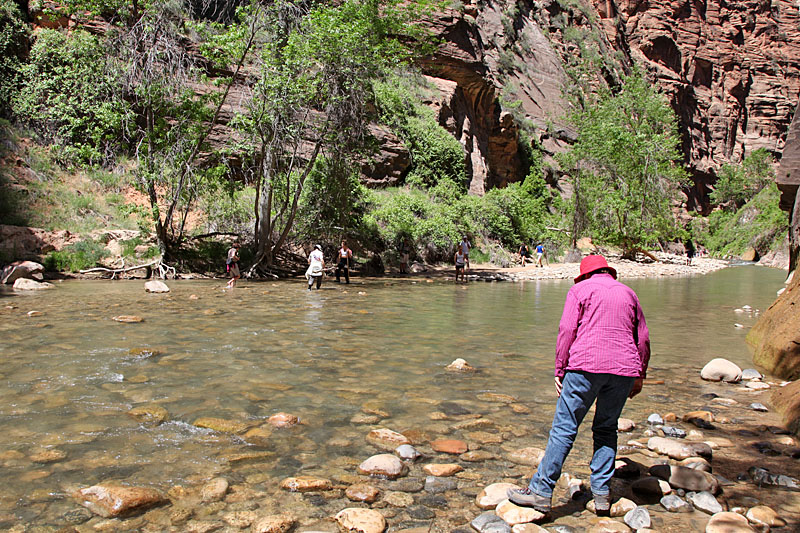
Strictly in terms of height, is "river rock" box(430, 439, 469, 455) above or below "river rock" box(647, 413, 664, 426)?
below

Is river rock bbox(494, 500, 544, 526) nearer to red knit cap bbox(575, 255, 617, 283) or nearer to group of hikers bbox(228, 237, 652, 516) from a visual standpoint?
group of hikers bbox(228, 237, 652, 516)

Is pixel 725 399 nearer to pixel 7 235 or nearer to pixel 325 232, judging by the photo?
pixel 325 232

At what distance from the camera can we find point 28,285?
1491cm

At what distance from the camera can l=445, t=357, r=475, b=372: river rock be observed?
7.25 meters

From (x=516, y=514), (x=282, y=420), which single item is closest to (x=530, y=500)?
(x=516, y=514)

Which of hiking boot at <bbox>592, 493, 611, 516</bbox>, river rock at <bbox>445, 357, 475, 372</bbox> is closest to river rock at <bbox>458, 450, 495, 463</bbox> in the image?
hiking boot at <bbox>592, 493, 611, 516</bbox>

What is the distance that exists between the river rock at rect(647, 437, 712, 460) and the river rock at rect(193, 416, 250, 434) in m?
3.47

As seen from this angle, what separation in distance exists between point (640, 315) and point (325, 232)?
19.8 meters

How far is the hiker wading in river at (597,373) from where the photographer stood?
3629 millimetres

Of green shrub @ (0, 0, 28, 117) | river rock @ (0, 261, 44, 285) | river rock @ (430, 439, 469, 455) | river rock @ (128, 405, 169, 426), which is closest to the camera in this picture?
river rock @ (430, 439, 469, 455)

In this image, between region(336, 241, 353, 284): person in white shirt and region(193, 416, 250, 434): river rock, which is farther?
region(336, 241, 353, 284): person in white shirt

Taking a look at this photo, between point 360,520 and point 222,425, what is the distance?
2069 mm

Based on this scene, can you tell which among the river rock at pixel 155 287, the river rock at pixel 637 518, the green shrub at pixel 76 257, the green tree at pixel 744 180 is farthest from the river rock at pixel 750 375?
the green tree at pixel 744 180

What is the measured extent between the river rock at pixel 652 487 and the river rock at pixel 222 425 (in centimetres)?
314
